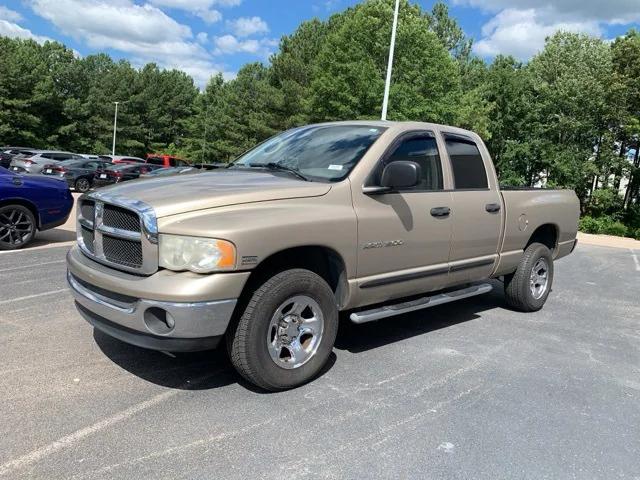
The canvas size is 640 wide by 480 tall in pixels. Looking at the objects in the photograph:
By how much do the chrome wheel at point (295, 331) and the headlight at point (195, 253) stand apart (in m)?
0.56

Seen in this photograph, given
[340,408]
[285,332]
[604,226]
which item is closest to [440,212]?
[285,332]

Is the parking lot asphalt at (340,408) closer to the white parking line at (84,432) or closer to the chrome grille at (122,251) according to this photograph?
the white parking line at (84,432)

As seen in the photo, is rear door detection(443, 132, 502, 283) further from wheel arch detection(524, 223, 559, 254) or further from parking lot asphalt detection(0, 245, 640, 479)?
wheel arch detection(524, 223, 559, 254)

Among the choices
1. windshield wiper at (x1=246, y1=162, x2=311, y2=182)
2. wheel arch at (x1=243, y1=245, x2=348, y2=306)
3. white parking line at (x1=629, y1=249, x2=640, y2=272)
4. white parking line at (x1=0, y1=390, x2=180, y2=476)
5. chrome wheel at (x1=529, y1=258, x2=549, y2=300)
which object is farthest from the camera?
white parking line at (x1=629, y1=249, x2=640, y2=272)

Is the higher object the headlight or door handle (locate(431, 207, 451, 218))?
door handle (locate(431, 207, 451, 218))

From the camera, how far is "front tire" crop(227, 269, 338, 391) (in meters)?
3.52

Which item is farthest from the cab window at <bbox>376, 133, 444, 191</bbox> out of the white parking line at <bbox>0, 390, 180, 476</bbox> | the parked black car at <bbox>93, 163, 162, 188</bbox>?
the parked black car at <bbox>93, 163, 162, 188</bbox>

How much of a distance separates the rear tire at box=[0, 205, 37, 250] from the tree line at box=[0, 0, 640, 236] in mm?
18877

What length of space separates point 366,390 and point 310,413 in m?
0.56

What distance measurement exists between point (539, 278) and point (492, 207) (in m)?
1.69

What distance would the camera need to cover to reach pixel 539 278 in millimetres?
6602

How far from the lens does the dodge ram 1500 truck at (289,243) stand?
3.34m

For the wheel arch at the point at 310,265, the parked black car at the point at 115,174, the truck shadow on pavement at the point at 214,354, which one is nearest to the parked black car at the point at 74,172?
the parked black car at the point at 115,174

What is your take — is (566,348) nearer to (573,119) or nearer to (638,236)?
(638,236)
